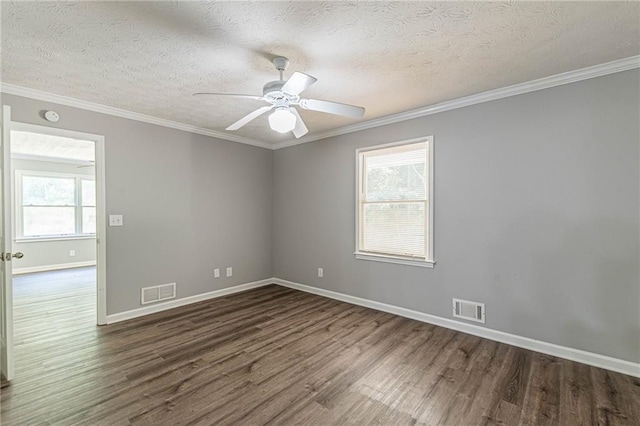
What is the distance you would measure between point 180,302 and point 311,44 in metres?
3.69

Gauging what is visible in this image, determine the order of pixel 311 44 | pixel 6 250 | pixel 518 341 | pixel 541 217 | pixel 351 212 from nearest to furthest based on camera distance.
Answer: pixel 311 44 < pixel 6 250 < pixel 541 217 < pixel 518 341 < pixel 351 212

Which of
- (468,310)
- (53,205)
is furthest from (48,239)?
(468,310)

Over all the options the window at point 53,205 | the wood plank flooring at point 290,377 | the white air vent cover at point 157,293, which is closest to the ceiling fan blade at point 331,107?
the wood plank flooring at point 290,377

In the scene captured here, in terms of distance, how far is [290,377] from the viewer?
2342 mm

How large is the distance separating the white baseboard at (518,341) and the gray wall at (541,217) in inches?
2.5

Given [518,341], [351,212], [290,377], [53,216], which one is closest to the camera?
[290,377]

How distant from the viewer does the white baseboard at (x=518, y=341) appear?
2404mm

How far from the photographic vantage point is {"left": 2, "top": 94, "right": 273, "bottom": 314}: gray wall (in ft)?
11.4

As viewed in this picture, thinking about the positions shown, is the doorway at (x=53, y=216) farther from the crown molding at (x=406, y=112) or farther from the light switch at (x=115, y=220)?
the crown molding at (x=406, y=112)

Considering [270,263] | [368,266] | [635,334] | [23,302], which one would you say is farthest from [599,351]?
[23,302]

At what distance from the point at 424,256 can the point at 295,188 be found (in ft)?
7.80

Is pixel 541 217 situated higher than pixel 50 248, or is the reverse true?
pixel 541 217

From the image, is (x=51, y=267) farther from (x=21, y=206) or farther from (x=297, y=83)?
(x=297, y=83)

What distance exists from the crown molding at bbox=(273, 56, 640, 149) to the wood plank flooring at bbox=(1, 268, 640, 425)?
2479 millimetres
